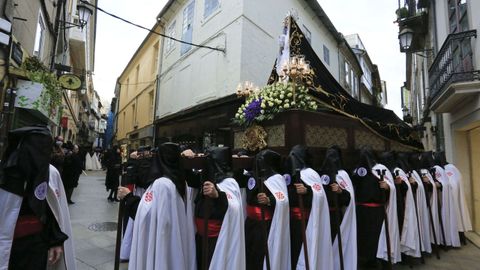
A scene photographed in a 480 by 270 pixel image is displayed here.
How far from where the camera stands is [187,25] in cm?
1473

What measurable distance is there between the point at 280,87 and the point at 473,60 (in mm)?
4892

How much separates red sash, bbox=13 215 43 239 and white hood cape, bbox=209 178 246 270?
1.72 meters

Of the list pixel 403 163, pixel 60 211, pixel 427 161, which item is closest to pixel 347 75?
pixel 427 161

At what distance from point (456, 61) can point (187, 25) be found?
11.4 meters

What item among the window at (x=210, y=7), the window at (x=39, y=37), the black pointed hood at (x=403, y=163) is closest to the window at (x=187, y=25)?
the window at (x=210, y=7)

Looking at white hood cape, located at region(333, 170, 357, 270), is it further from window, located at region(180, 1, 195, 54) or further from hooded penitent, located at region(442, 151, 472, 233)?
window, located at region(180, 1, 195, 54)

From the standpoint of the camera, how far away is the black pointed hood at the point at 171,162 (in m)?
3.44

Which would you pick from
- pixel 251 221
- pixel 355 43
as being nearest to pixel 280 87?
pixel 251 221

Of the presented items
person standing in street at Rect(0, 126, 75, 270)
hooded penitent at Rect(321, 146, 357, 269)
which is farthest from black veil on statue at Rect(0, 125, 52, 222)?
hooded penitent at Rect(321, 146, 357, 269)

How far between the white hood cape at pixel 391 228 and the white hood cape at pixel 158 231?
3.52 meters

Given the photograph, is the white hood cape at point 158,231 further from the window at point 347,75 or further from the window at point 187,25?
the window at point 347,75

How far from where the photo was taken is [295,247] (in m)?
4.27

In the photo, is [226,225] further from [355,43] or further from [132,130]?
[355,43]

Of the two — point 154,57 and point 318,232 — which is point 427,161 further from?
point 154,57
